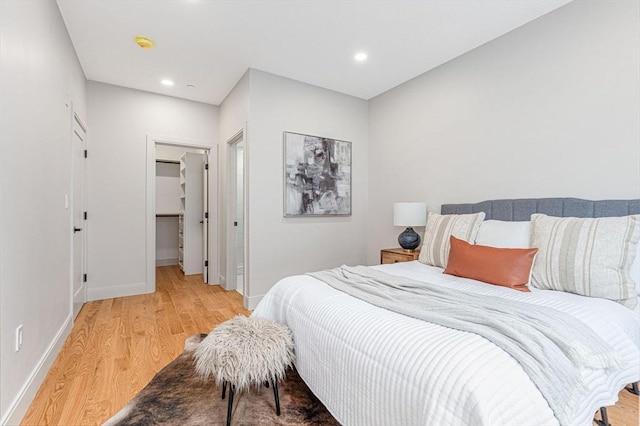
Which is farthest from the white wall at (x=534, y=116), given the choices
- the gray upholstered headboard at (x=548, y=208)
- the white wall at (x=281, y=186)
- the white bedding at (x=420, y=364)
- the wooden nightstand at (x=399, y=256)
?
the white bedding at (x=420, y=364)

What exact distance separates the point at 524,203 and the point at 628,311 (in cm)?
107

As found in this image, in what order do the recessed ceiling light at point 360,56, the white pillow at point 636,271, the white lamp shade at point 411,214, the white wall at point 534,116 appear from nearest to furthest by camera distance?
the white pillow at point 636,271 < the white wall at point 534,116 < the recessed ceiling light at point 360,56 < the white lamp shade at point 411,214

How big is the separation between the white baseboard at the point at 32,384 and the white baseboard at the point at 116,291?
1.29 metres

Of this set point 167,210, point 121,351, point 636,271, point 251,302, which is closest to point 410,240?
point 636,271

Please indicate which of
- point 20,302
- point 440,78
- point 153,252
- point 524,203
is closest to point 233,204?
point 153,252

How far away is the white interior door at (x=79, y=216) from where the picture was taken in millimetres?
3105

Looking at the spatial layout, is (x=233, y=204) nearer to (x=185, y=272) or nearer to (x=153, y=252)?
(x=153, y=252)

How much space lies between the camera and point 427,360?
1039 mm

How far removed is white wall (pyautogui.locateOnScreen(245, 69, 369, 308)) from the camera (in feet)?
11.1

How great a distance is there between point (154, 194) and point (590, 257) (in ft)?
14.6

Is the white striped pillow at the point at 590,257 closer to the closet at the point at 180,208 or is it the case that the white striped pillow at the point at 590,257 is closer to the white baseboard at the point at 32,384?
the white baseboard at the point at 32,384

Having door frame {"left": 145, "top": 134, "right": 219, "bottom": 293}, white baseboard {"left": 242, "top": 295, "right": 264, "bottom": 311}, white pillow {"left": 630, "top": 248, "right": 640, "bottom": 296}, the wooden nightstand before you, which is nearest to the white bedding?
white pillow {"left": 630, "top": 248, "right": 640, "bottom": 296}

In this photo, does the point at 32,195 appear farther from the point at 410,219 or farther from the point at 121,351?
the point at 410,219

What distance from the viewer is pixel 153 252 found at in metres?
4.06
